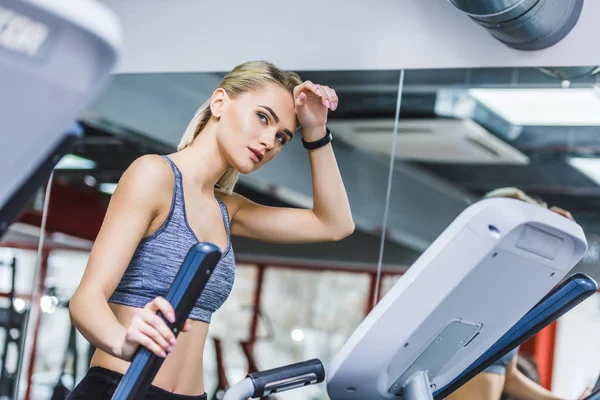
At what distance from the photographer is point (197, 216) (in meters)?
1.99

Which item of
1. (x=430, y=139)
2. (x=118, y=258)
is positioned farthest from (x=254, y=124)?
(x=430, y=139)

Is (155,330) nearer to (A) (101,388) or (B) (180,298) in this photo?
(B) (180,298)

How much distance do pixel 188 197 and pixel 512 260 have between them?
2.82 ft

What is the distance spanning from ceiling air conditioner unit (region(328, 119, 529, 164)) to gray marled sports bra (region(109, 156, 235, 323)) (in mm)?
1225

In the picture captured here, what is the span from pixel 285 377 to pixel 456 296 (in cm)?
47

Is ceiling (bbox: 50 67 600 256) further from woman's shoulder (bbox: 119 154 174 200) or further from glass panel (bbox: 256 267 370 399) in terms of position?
woman's shoulder (bbox: 119 154 174 200)

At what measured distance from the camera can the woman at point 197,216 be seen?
5.64 feet

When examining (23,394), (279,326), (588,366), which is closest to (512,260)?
(588,366)

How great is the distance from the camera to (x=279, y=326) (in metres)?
3.60

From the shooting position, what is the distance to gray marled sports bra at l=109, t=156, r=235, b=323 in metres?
1.88

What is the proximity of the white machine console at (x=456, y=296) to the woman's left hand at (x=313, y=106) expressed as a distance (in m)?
0.86

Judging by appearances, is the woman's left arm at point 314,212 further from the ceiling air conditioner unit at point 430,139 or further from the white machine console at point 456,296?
the white machine console at point 456,296

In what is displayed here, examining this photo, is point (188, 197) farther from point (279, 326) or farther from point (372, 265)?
point (279, 326)

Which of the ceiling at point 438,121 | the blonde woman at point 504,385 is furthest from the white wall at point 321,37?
the blonde woman at point 504,385
